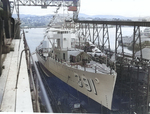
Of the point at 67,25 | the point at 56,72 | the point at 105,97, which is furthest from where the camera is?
the point at 67,25

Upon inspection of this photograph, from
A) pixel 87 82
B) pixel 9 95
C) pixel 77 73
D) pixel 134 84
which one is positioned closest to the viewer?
pixel 9 95

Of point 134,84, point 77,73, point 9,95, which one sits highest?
point 9,95

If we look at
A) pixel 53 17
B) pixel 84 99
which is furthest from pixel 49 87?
pixel 53 17

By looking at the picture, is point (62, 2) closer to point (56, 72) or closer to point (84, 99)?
point (56, 72)

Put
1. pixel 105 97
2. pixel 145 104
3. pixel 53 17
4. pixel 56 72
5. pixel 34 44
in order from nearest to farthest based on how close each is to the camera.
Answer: pixel 105 97
pixel 145 104
pixel 56 72
pixel 53 17
pixel 34 44

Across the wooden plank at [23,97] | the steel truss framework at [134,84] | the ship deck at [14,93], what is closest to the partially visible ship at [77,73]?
the steel truss framework at [134,84]

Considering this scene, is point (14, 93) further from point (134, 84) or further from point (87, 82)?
point (134, 84)

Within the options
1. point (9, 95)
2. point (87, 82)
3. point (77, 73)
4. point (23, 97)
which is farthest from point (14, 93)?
point (77, 73)

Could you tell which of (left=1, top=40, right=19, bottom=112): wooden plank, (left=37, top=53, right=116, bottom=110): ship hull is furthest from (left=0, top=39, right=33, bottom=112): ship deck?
(left=37, top=53, right=116, bottom=110): ship hull
